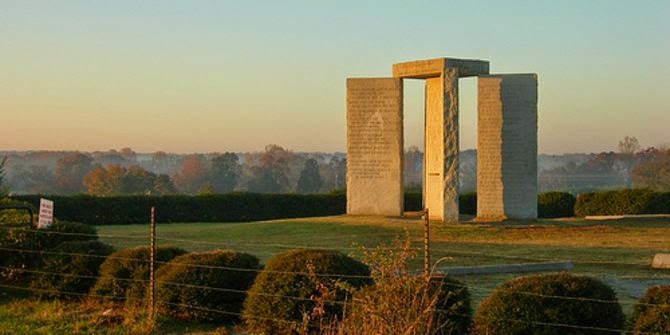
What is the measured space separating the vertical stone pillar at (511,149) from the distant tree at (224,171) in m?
55.3

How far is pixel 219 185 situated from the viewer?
81312 mm

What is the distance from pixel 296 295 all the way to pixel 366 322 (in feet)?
6.92

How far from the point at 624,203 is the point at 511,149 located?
4.82 metres

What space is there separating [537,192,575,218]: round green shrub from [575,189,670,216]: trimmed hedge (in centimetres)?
77

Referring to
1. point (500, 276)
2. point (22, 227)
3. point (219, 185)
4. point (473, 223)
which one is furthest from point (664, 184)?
point (22, 227)

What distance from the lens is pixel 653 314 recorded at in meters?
7.80

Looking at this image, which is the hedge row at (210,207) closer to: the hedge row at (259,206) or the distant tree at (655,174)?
the hedge row at (259,206)

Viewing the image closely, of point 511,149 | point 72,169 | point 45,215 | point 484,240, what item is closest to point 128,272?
point 45,215

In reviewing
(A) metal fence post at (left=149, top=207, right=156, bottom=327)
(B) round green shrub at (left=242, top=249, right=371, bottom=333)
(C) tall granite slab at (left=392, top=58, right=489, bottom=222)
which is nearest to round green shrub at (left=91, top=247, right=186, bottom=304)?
(A) metal fence post at (left=149, top=207, right=156, bottom=327)

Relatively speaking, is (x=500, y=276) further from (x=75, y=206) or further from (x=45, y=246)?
(x=75, y=206)

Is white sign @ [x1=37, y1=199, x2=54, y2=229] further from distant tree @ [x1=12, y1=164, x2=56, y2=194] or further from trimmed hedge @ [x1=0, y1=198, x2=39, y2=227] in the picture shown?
distant tree @ [x1=12, y1=164, x2=56, y2=194]

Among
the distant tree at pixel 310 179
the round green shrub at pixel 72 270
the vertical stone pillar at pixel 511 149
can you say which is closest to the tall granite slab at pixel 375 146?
the vertical stone pillar at pixel 511 149

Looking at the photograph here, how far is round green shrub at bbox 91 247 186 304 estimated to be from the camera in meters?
11.4

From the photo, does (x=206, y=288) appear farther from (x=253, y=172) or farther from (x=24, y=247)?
(x=253, y=172)
